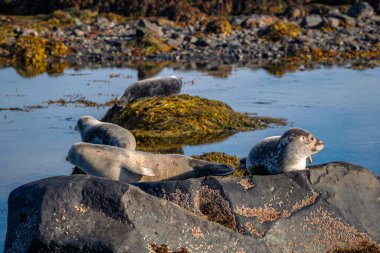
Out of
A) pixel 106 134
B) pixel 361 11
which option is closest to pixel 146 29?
pixel 361 11

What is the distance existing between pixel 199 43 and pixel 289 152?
61.3 feet

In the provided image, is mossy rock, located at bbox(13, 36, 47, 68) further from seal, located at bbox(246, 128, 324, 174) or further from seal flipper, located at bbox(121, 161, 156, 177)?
seal, located at bbox(246, 128, 324, 174)

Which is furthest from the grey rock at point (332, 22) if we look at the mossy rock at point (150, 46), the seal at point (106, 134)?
the seal at point (106, 134)

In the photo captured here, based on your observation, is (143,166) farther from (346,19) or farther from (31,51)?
(346,19)

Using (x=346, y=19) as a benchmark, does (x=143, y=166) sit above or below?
above

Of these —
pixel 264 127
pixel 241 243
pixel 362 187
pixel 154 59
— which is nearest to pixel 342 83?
pixel 264 127

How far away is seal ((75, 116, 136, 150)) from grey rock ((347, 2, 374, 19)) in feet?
72.9

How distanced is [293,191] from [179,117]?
19.8 ft

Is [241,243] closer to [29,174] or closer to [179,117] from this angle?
[29,174]

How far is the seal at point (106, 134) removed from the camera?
29.7 feet

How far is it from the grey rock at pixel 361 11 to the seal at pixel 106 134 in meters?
22.2

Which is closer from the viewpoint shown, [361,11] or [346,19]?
[346,19]

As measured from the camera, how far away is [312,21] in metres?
28.6

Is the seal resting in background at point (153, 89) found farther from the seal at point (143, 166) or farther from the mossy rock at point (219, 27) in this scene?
the mossy rock at point (219, 27)
